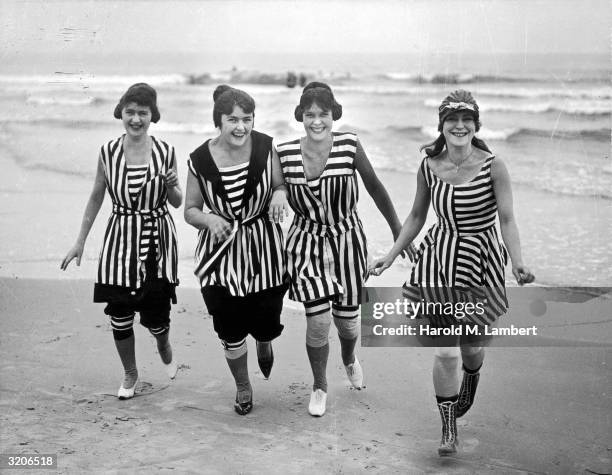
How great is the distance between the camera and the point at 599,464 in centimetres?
303

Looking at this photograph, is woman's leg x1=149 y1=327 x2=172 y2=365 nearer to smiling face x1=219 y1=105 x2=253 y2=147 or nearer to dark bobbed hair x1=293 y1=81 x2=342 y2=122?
smiling face x1=219 y1=105 x2=253 y2=147

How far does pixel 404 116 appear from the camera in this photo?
51.8 ft

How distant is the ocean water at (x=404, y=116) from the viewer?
766 cm

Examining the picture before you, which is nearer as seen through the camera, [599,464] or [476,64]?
[599,464]

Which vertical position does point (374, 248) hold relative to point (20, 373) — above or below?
above

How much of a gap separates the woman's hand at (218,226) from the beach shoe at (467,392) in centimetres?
125

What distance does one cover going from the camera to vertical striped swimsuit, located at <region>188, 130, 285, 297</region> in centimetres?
359

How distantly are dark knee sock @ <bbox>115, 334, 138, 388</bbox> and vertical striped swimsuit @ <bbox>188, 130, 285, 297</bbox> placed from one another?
1.92ft

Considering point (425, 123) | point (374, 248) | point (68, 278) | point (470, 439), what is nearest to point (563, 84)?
point (425, 123)

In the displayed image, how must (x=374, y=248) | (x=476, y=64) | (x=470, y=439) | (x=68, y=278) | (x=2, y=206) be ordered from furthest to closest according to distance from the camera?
(x=476, y=64), (x=2, y=206), (x=374, y=248), (x=68, y=278), (x=470, y=439)

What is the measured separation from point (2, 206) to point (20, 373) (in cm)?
371

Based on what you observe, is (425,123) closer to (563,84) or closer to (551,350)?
(563,84)

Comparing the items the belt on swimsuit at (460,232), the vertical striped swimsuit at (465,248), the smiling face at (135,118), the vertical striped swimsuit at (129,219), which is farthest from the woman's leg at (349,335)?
the smiling face at (135,118)

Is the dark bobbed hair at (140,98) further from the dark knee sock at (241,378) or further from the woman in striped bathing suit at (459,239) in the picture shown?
the woman in striped bathing suit at (459,239)
